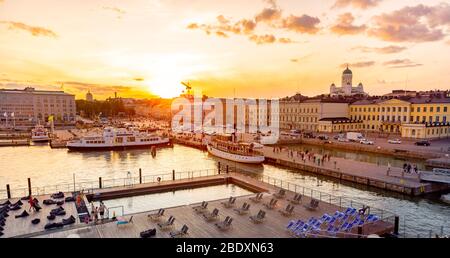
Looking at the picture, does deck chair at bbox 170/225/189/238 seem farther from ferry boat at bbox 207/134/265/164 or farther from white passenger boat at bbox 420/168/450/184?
ferry boat at bbox 207/134/265/164

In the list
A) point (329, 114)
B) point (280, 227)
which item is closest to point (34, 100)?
point (329, 114)

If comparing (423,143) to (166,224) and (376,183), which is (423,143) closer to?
(376,183)

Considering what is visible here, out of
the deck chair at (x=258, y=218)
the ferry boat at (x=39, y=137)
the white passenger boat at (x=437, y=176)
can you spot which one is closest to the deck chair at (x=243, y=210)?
the deck chair at (x=258, y=218)

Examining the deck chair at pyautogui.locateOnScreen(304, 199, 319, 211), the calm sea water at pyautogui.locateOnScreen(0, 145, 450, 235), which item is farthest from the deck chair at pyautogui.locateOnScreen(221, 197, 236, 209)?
the calm sea water at pyautogui.locateOnScreen(0, 145, 450, 235)

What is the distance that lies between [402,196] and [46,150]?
200ft

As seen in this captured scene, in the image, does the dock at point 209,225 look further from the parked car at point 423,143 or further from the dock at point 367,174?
the parked car at point 423,143

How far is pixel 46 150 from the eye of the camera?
60219mm

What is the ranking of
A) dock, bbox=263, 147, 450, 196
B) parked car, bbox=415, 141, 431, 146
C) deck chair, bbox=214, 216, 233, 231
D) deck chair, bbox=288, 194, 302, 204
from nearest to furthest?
deck chair, bbox=214, 216, 233, 231 < deck chair, bbox=288, 194, 302, 204 < dock, bbox=263, 147, 450, 196 < parked car, bbox=415, 141, 431, 146

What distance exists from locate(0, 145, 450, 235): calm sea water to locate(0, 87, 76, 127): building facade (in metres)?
85.5

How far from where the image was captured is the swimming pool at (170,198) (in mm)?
→ 25047

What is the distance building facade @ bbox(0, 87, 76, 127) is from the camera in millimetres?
134625

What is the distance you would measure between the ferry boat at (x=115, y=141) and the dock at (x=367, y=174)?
31855 millimetres
